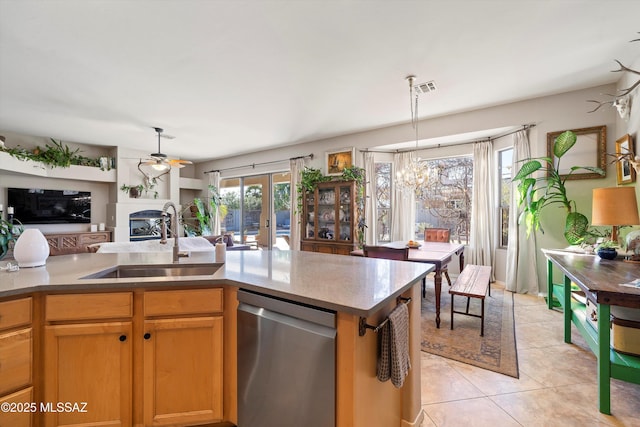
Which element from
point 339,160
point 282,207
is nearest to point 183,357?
point 339,160

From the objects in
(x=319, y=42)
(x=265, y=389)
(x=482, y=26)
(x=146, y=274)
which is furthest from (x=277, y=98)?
(x=265, y=389)

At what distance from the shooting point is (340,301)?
1.11m

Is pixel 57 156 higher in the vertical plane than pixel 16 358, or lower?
higher

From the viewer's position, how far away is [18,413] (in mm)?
1297

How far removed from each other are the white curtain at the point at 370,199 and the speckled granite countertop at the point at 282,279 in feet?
10.5

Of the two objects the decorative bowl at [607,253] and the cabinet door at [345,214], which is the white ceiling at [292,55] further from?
the decorative bowl at [607,253]

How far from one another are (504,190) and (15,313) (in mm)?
5495

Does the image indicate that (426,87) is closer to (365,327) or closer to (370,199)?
(370,199)

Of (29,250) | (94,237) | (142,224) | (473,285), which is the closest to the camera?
(29,250)

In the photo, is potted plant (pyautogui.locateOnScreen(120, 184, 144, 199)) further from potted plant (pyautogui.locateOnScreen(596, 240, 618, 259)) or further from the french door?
potted plant (pyautogui.locateOnScreen(596, 240, 618, 259))

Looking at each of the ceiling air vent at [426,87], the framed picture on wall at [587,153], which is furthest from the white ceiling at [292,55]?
the framed picture on wall at [587,153]

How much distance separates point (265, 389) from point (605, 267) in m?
2.56

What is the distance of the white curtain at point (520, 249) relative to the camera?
3871mm

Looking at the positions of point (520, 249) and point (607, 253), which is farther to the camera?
point (520, 249)
